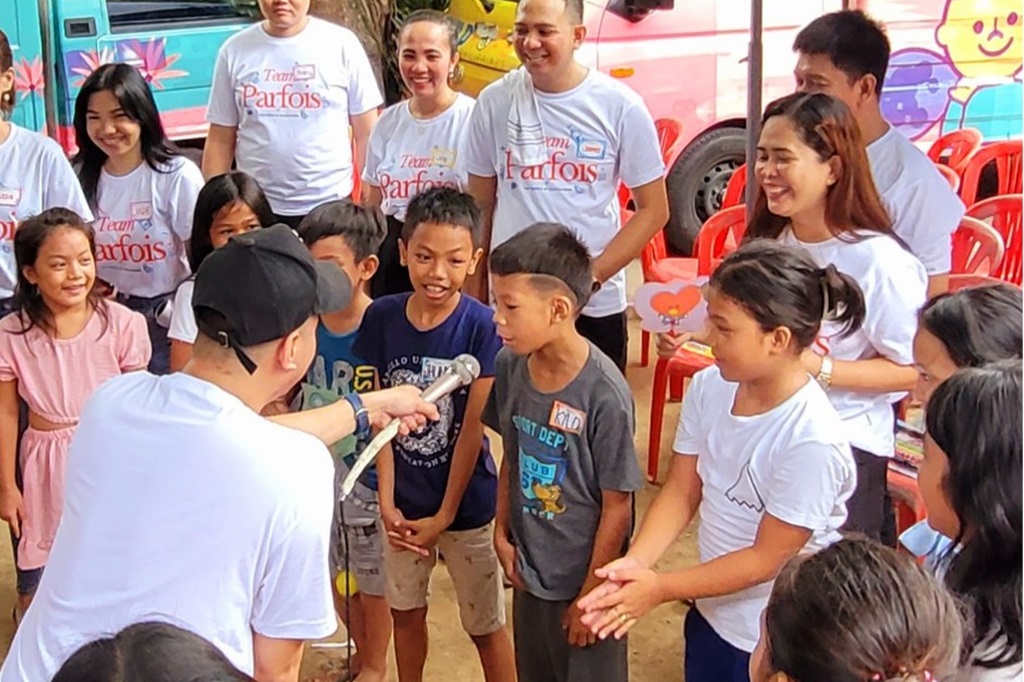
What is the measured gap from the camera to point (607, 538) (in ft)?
7.86

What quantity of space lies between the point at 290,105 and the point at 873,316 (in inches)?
76.4

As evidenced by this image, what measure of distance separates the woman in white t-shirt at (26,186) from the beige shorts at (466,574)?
1305mm

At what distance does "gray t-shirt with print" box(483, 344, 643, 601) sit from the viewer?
2350 millimetres

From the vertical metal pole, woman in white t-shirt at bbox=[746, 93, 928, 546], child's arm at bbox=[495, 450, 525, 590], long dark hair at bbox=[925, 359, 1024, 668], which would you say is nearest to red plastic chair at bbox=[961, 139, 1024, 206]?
the vertical metal pole

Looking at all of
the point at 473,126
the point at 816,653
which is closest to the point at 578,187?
the point at 473,126

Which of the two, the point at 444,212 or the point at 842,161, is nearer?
the point at 842,161

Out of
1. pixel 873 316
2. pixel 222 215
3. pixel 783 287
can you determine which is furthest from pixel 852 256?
pixel 222 215

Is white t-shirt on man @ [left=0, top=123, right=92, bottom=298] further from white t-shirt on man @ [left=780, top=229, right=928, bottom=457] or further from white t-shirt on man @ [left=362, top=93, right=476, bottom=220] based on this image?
white t-shirt on man @ [left=780, top=229, right=928, bottom=457]

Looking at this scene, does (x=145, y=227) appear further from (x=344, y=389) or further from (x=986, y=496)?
(x=986, y=496)

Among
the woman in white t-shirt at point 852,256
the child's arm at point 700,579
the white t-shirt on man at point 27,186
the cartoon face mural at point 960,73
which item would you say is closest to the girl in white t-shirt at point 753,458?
the child's arm at point 700,579

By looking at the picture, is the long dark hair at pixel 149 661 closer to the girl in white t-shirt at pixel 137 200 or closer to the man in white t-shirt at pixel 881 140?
the man in white t-shirt at pixel 881 140

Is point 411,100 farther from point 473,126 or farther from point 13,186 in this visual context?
point 13,186

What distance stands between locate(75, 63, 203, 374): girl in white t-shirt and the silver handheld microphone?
3.88 ft

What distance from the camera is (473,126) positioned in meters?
3.32
